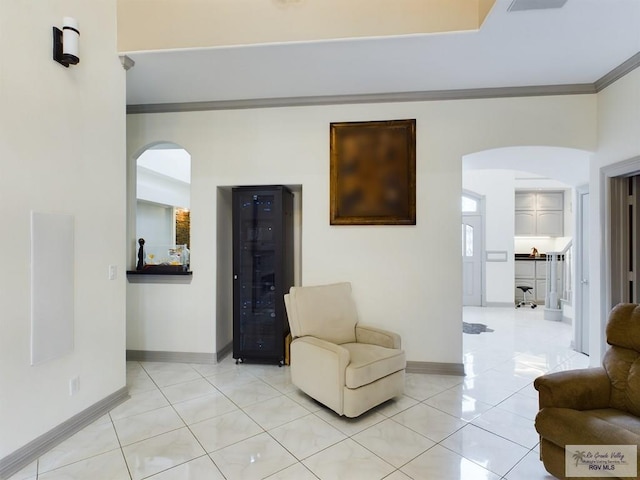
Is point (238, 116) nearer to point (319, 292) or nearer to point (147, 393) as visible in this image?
point (319, 292)

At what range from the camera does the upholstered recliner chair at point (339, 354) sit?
8.07 ft

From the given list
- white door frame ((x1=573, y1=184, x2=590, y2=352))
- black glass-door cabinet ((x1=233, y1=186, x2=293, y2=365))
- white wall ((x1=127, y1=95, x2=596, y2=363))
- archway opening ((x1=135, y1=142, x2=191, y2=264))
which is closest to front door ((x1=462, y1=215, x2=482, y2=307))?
white door frame ((x1=573, y1=184, x2=590, y2=352))

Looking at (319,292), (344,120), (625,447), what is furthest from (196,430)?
(344,120)

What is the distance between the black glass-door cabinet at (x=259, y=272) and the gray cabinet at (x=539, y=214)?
6559 millimetres

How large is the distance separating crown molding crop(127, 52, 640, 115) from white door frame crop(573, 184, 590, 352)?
57.3 inches

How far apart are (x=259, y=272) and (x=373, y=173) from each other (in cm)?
166

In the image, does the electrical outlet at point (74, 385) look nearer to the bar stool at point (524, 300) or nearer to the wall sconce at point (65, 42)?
the wall sconce at point (65, 42)

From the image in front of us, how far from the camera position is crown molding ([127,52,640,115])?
3203 mm

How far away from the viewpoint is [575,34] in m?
2.43

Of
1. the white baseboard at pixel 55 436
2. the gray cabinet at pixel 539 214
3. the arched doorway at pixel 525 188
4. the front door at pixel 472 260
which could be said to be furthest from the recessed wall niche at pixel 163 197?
the gray cabinet at pixel 539 214

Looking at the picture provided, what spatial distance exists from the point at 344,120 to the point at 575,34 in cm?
199

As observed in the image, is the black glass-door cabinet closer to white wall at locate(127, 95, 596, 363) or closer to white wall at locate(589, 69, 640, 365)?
white wall at locate(127, 95, 596, 363)

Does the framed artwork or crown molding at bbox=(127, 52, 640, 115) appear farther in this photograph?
the framed artwork

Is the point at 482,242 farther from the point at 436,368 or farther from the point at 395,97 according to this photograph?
the point at 395,97
